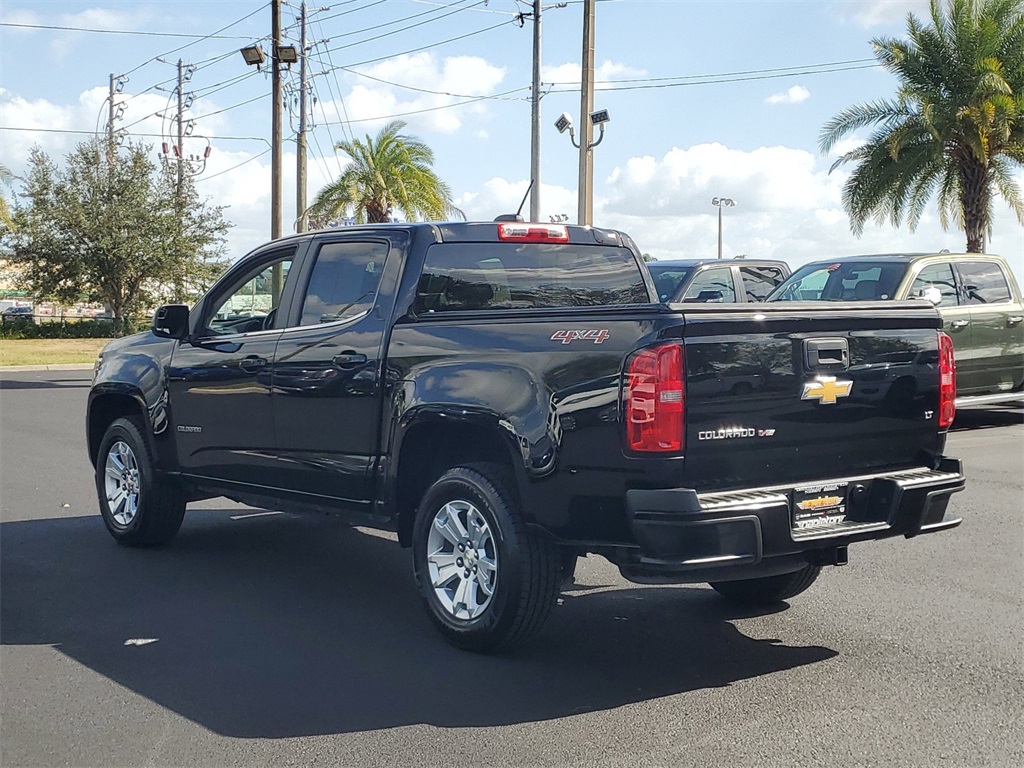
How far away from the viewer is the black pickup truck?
15.6 feet

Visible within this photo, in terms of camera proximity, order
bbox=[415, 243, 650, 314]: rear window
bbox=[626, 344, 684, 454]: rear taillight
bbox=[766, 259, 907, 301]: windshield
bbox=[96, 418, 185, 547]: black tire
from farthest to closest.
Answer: bbox=[766, 259, 907, 301]: windshield → bbox=[96, 418, 185, 547]: black tire → bbox=[415, 243, 650, 314]: rear window → bbox=[626, 344, 684, 454]: rear taillight

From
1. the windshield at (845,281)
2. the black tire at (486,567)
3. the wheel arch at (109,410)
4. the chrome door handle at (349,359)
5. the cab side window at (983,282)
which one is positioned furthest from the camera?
the cab side window at (983,282)

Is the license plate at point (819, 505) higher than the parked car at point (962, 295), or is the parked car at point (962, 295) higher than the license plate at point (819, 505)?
the parked car at point (962, 295)

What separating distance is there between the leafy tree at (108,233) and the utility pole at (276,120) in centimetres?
1440

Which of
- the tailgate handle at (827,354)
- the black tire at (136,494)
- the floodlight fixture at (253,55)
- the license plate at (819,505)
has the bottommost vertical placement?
the black tire at (136,494)

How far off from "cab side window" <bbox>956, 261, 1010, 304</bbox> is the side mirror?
9.34 metres

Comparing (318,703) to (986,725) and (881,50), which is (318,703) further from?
(881,50)

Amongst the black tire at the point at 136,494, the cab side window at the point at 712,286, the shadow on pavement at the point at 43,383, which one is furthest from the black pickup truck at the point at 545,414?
the shadow on pavement at the point at 43,383

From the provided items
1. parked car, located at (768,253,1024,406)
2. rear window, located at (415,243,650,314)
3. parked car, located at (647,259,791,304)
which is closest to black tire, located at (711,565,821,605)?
rear window, located at (415,243,650,314)

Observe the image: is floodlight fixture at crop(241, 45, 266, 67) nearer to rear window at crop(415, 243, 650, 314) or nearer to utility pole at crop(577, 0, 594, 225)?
utility pole at crop(577, 0, 594, 225)

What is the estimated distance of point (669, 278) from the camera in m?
15.0

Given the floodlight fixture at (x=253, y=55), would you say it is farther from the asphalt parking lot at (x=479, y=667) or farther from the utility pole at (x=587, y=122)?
the asphalt parking lot at (x=479, y=667)

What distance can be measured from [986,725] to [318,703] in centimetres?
257

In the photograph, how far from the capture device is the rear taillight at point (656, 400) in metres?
4.68
